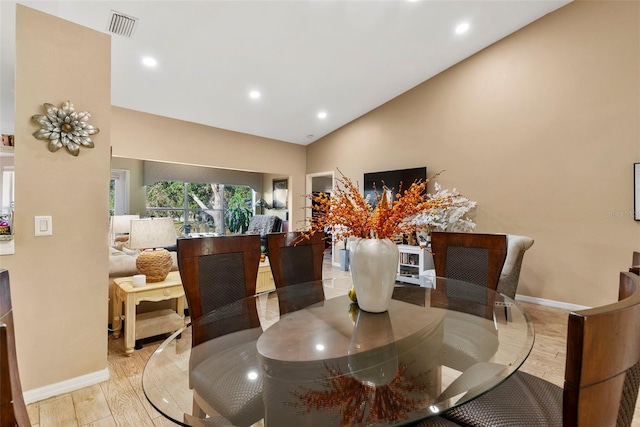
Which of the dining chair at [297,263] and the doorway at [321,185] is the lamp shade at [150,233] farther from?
the doorway at [321,185]

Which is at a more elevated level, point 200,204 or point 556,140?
point 556,140

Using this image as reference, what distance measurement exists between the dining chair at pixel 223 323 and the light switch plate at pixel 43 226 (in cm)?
99

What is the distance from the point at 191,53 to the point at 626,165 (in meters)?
5.18

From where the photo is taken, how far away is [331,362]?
112cm

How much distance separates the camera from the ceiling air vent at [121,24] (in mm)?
2814

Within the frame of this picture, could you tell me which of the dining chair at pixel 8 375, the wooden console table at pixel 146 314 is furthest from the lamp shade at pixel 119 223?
the dining chair at pixel 8 375

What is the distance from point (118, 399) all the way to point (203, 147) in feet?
14.6

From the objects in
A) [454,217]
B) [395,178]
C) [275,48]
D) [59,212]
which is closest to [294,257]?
[59,212]

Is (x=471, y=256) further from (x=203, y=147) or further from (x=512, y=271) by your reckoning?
(x=203, y=147)

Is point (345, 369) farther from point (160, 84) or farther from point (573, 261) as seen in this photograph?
point (160, 84)

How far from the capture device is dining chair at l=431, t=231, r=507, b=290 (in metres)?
2.08

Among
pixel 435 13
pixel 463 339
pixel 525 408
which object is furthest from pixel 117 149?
pixel 525 408

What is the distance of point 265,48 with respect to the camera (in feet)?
12.1

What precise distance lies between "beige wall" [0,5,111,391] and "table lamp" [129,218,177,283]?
11.8 inches
